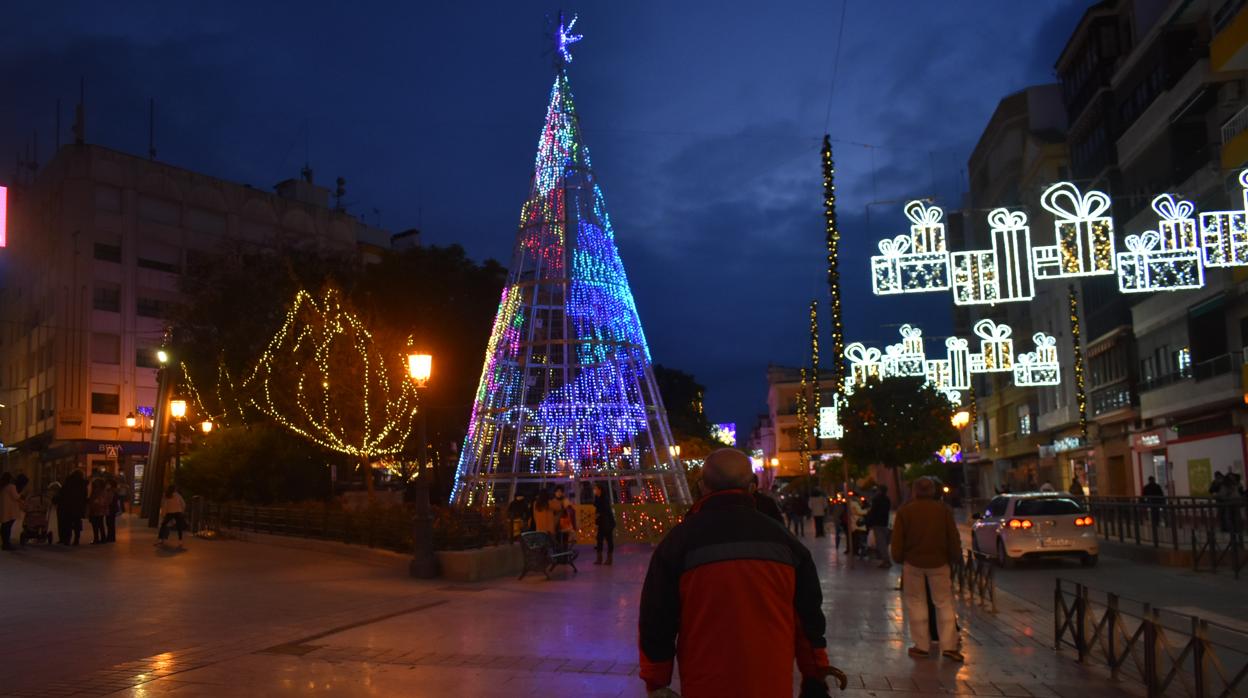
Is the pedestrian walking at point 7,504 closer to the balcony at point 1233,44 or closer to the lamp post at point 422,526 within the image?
the lamp post at point 422,526

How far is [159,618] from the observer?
12.5 meters

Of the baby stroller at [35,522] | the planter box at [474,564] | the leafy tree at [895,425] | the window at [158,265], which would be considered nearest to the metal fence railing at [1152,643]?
the planter box at [474,564]

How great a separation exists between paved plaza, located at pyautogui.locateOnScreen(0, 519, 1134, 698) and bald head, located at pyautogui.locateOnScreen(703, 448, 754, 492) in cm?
446

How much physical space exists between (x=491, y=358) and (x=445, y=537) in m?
8.50

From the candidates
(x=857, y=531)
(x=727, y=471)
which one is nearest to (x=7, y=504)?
(x=857, y=531)

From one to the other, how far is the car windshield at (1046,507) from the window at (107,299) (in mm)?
43915

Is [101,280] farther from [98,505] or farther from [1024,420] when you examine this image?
[1024,420]

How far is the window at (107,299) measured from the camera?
50094 millimetres

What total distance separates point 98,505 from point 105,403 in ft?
96.7

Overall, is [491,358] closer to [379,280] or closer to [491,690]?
[379,280]

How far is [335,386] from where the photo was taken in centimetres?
2753

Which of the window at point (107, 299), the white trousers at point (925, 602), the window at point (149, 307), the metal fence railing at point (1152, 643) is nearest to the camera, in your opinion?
the metal fence railing at point (1152, 643)

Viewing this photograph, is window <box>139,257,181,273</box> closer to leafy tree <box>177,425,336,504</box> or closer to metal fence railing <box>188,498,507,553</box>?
leafy tree <box>177,425,336,504</box>

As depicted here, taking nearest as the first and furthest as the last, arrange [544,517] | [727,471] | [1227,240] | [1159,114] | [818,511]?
[727,471] < [1227,240] < [544,517] < [1159,114] < [818,511]
